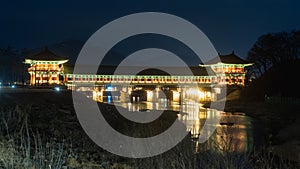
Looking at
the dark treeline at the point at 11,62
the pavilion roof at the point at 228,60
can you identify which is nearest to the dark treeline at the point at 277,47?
the pavilion roof at the point at 228,60

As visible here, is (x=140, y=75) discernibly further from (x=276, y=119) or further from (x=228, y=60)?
(x=276, y=119)

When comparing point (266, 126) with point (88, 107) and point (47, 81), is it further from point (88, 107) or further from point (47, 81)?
point (47, 81)

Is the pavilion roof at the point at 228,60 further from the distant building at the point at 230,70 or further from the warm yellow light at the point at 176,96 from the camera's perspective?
the warm yellow light at the point at 176,96

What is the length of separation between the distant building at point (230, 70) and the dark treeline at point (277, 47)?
249 centimetres

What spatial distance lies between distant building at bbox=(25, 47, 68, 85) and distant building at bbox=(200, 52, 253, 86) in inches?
913

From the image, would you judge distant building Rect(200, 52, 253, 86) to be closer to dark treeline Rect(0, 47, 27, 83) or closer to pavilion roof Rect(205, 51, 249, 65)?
pavilion roof Rect(205, 51, 249, 65)

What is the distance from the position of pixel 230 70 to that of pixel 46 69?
88.9 ft

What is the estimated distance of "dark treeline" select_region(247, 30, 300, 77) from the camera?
5072 centimetres

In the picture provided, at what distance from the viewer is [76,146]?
11602 millimetres

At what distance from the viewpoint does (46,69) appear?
48688 mm

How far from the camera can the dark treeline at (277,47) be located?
166 feet

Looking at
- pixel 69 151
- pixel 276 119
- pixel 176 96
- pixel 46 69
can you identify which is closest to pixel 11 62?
pixel 46 69

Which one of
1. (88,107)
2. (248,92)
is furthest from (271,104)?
(88,107)

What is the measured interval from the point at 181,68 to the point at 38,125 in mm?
41749
